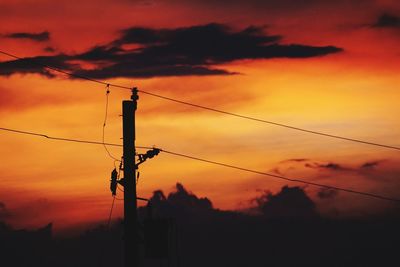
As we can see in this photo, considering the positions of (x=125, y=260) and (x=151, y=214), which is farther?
(x=151, y=214)

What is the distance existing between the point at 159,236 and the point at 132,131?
13.7ft

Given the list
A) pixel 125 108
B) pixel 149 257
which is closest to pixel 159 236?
pixel 149 257

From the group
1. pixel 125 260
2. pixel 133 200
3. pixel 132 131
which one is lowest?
pixel 125 260

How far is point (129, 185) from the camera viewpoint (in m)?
29.5

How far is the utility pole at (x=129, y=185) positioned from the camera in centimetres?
2902

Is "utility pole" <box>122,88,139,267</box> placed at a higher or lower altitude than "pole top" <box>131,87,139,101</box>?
lower

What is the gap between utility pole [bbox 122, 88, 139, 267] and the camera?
29.0 meters

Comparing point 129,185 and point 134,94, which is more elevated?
point 134,94

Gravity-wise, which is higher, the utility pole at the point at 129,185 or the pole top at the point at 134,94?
the pole top at the point at 134,94

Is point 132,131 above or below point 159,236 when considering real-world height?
above

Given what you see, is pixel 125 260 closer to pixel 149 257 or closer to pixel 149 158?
pixel 149 257

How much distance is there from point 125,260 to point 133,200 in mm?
2099

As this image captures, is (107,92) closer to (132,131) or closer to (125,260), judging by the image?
(132,131)

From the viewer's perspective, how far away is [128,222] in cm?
2898
